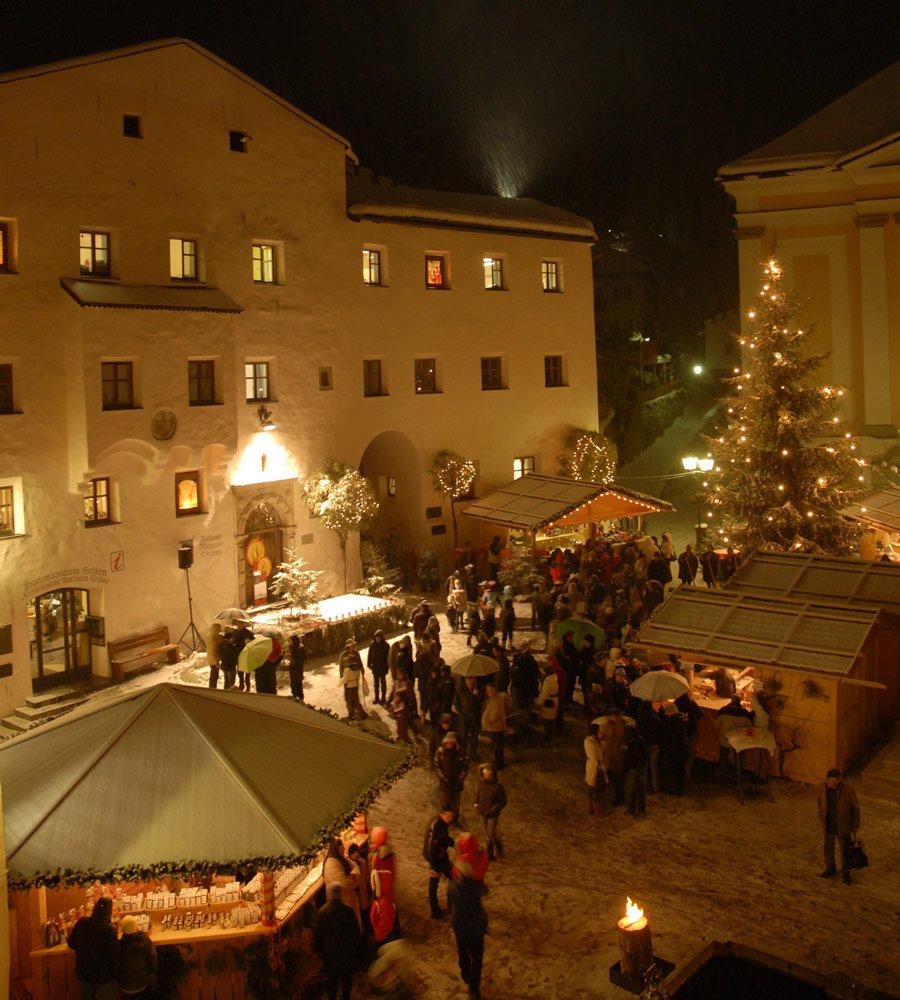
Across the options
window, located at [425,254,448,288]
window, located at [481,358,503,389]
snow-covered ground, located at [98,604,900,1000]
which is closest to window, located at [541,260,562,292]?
window, located at [481,358,503,389]

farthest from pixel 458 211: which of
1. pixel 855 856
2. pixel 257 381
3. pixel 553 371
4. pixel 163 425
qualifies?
pixel 855 856

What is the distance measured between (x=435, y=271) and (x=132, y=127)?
10.0 m

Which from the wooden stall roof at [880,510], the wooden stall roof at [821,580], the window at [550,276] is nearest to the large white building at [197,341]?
the window at [550,276]

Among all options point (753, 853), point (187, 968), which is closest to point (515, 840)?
point (753, 853)

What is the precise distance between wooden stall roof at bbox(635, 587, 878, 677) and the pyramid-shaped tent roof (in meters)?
6.37

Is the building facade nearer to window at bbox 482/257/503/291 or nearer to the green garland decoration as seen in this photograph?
window at bbox 482/257/503/291

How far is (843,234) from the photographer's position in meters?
30.8

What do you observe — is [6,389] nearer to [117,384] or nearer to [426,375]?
[117,384]

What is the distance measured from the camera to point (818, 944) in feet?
35.0

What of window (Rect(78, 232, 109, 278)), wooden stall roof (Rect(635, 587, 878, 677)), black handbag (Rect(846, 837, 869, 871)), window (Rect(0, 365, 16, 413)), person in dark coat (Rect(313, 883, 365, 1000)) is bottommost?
black handbag (Rect(846, 837, 869, 871))

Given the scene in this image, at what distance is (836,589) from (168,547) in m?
14.2

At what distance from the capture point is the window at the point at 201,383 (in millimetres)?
23562

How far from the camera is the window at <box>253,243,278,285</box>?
83.3 ft

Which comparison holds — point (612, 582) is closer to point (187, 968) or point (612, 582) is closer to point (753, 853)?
point (753, 853)
